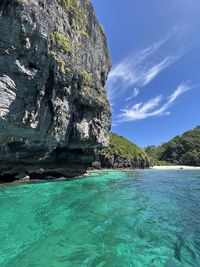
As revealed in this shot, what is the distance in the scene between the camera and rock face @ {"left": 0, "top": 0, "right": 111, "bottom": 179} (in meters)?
19.5

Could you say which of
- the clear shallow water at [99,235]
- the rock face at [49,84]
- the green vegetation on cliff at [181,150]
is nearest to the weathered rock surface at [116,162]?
the green vegetation on cliff at [181,150]

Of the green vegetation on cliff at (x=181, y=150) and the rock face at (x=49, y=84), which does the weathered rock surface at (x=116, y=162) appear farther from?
the rock face at (x=49, y=84)

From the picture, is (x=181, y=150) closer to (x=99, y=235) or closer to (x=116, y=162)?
(x=116, y=162)

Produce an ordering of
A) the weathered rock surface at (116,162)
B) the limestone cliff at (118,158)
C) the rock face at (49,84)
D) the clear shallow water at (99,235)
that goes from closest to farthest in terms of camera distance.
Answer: the clear shallow water at (99,235) → the rock face at (49,84) → the weathered rock surface at (116,162) → the limestone cliff at (118,158)

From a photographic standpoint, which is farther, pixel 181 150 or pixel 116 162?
pixel 181 150

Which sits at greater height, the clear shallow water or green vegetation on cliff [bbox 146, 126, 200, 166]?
green vegetation on cliff [bbox 146, 126, 200, 166]

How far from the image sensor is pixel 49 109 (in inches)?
987

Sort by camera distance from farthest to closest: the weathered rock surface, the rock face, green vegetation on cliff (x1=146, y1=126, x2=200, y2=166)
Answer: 1. green vegetation on cliff (x1=146, y1=126, x2=200, y2=166)
2. the weathered rock surface
3. the rock face

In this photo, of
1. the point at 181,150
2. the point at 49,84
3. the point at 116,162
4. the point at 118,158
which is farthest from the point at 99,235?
the point at 181,150

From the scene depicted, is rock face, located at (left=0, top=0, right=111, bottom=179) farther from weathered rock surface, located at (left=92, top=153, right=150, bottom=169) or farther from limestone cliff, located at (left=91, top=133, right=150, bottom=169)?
limestone cliff, located at (left=91, top=133, right=150, bottom=169)

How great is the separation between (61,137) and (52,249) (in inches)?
827

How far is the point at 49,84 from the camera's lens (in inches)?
947

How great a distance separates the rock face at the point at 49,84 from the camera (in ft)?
63.8

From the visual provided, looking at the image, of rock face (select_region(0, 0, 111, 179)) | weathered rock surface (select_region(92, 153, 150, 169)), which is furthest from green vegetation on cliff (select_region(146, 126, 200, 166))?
rock face (select_region(0, 0, 111, 179))
